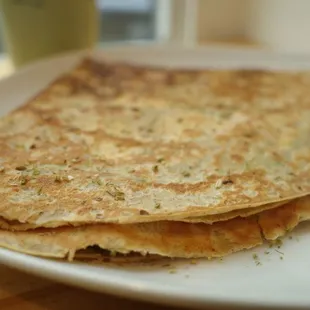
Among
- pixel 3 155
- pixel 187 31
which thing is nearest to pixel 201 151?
pixel 3 155

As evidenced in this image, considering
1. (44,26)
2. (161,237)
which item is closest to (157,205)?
(161,237)

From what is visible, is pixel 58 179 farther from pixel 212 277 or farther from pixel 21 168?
pixel 212 277

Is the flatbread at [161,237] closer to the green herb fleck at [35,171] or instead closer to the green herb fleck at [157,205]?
the green herb fleck at [157,205]

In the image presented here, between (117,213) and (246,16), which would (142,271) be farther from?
(246,16)

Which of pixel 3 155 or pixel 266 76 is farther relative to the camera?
pixel 266 76

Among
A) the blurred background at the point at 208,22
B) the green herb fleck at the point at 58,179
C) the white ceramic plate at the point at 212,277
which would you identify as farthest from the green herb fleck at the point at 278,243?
the blurred background at the point at 208,22

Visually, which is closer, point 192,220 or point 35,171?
point 192,220

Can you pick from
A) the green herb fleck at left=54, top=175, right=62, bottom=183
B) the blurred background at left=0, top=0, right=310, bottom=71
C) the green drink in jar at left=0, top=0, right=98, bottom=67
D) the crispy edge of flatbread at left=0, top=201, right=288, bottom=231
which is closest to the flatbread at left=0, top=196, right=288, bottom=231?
the crispy edge of flatbread at left=0, top=201, right=288, bottom=231
